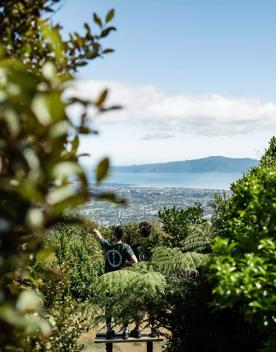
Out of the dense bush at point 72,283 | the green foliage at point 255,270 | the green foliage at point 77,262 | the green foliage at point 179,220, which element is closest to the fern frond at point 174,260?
the dense bush at point 72,283

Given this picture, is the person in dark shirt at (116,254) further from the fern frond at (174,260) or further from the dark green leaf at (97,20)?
the dark green leaf at (97,20)

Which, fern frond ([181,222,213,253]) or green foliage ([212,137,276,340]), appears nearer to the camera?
green foliage ([212,137,276,340])

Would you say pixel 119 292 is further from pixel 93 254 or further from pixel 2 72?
pixel 93 254

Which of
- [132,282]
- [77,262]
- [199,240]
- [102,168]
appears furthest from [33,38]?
[77,262]

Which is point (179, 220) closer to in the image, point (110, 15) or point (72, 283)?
point (72, 283)

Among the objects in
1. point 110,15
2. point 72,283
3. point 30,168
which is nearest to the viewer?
point 30,168

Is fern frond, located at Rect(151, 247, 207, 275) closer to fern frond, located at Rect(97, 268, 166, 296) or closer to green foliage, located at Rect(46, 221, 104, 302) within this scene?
fern frond, located at Rect(97, 268, 166, 296)

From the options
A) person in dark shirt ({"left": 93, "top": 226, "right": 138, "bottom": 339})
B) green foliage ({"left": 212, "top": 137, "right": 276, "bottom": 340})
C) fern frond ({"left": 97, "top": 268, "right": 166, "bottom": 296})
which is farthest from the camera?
person in dark shirt ({"left": 93, "top": 226, "right": 138, "bottom": 339})

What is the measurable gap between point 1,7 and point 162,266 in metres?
7.18

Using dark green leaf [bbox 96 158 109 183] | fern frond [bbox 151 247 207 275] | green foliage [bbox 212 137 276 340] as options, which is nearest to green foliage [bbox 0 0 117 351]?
dark green leaf [bbox 96 158 109 183]

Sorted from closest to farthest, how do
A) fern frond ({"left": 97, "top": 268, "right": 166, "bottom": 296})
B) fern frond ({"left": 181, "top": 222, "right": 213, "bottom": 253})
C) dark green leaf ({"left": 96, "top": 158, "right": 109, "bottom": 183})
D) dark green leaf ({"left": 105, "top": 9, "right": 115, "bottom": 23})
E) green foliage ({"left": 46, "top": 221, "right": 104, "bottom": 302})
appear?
1. dark green leaf ({"left": 96, "top": 158, "right": 109, "bottom": 183})
2. dark green leaf ({"left": 105, "top": 9, "right": 115, "bottom": 23})
3. fern frond ({"left": 97, "top": 268, "right": 166, "bottom": 296})
4. fern frond ({"left": 181, "top": 222, "right": 213, "bottom": 253})
5. green foliage ({"left": 46, "top": 221, "right": 104, "bottom": 302})

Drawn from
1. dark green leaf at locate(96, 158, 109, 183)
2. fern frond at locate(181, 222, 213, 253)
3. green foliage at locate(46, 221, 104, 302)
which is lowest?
green foliage at locate(46, 221, 104, 302)

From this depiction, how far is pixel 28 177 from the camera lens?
1626 mm

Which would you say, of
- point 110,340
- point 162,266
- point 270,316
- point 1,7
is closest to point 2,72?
point 1,7
